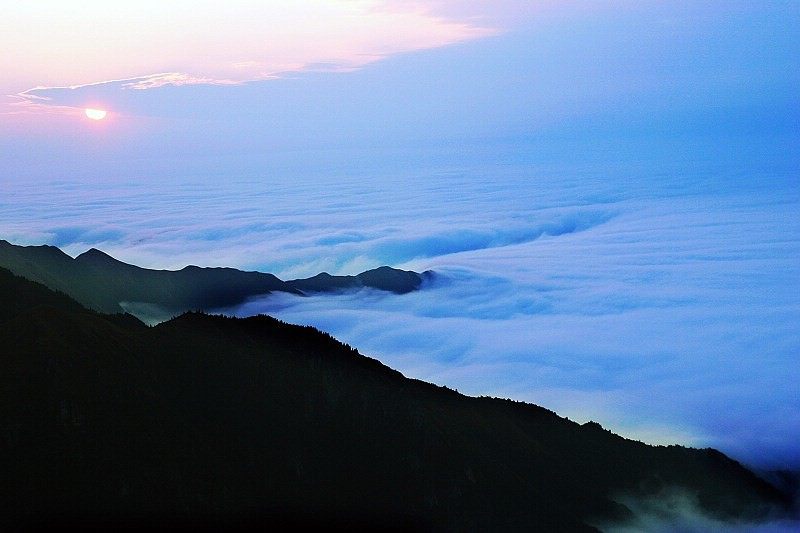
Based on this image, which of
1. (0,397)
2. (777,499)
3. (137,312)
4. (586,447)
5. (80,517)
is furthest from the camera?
(137,312)

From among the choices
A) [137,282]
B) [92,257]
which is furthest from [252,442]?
[92,257]

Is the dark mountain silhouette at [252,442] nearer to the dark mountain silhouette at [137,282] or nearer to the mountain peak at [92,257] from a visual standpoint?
the dark mountain silhouette at [137,282]

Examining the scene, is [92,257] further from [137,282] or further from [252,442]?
[252,442]

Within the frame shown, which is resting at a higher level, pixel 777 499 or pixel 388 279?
pixel 388 279

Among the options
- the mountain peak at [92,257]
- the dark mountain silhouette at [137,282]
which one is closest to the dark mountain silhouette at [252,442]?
the dark mountain silhouette at [137,282]

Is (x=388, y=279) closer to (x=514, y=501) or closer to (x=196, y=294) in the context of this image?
(x=196, y=294)

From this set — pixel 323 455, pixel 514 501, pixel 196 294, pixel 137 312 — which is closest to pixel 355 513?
pixel 323 455

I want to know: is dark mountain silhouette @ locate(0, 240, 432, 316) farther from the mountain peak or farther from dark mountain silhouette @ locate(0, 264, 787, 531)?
dark mountain silhouette @ locate(0, 264, 787, 531)
